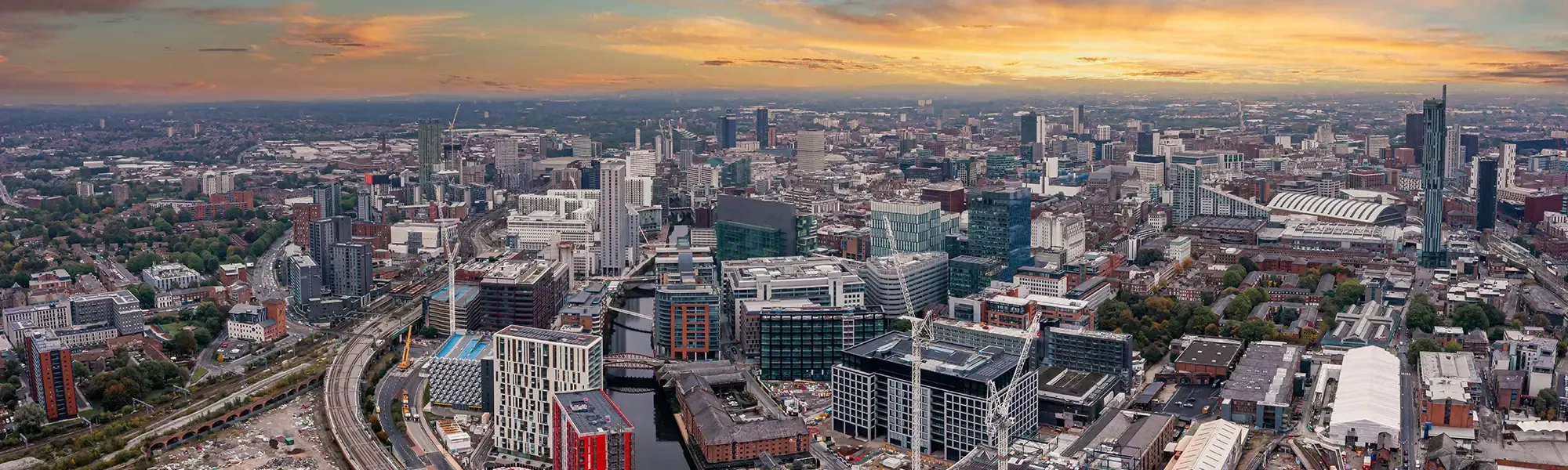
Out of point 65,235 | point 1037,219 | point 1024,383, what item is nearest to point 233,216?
point 65,235

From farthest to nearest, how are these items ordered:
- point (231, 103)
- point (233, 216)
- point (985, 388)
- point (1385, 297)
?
point (231, 103), point (233, 216), point (1385, 297), point (985, 388)

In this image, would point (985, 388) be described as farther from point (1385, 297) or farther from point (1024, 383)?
point (1385, 297)

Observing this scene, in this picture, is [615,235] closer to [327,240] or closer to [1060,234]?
[327,240]

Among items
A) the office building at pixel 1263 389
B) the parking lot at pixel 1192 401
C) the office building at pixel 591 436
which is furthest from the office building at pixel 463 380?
the office building at pixel 1263 389

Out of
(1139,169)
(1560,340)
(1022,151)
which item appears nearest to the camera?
(1560,340)

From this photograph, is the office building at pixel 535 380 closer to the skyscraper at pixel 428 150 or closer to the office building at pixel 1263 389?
the office building at pixel 1263 389

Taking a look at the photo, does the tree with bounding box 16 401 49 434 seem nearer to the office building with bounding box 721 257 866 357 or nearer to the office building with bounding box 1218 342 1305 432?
the office building with bounding box 721 257 866 357

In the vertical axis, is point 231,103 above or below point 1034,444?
above
